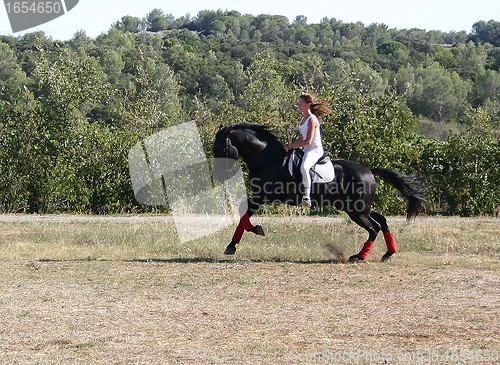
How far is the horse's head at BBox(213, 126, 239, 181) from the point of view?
1320 centimetres

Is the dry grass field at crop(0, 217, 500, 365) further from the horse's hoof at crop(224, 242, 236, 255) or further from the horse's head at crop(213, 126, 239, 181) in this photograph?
the horse's head at crop(213, 126, 239, 181)

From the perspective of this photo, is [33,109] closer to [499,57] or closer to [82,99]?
[82,99]

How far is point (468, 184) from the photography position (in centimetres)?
2389

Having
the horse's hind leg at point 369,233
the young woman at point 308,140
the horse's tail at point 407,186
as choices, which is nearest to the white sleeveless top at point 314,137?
the young woman at point 308,140

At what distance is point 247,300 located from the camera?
9.98 meters

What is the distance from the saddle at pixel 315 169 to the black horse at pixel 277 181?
7 cm

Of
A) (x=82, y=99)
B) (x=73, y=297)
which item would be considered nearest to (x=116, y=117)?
(x=82, y=99)

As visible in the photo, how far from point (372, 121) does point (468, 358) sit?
671 inches
